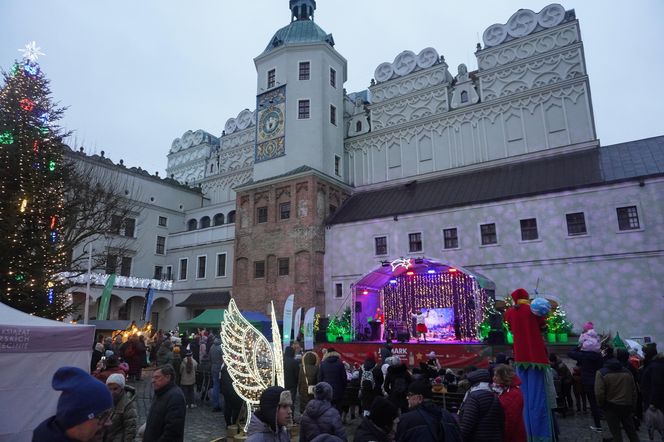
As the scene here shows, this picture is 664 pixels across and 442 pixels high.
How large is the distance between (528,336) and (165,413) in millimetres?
5544

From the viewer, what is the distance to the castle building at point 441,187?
20281 mm

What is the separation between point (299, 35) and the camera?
111ft

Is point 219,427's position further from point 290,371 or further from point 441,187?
point 441,187

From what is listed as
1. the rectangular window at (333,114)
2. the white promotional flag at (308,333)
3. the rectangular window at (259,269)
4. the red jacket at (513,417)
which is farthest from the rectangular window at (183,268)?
the red jacket at (513,417)

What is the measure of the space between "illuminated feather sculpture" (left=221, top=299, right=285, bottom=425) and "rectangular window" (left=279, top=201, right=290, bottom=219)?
23.2 metres

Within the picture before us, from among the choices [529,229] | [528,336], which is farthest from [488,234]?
[528,336]

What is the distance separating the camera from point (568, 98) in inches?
980

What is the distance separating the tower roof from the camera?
3334 centimetres

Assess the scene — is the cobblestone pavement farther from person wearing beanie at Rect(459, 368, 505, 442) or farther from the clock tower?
the clock tower

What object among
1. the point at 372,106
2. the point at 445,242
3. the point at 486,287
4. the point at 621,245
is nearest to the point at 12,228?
the point at 486,287

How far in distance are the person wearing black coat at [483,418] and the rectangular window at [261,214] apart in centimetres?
2727

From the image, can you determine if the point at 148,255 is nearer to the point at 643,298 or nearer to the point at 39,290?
the point at 39,290

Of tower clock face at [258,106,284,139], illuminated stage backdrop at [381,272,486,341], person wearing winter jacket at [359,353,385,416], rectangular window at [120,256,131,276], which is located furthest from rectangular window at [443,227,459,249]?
rectangular window at [120,256,131,276]

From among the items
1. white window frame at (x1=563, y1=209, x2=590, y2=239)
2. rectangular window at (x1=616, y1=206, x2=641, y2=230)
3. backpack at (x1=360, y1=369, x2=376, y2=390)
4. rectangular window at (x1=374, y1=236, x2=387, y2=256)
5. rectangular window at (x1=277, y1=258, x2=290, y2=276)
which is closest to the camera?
backpack at (x1=360, y1=369, x2=376, y2=390)
